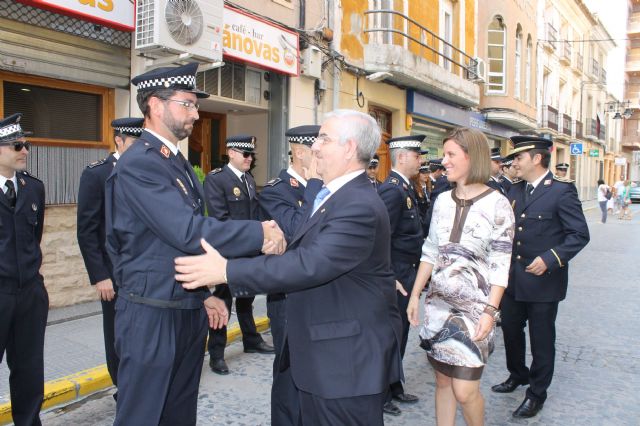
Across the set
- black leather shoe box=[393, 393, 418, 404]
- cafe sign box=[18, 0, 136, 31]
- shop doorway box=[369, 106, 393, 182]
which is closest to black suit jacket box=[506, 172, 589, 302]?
black leather shoe box=[393, 393, 418, 404]

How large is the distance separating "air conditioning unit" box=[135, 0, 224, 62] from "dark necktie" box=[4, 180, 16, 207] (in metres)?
3.96

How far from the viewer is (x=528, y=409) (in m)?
4.12

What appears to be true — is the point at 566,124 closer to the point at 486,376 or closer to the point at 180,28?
the point at 180,28

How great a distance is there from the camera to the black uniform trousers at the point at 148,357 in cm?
248

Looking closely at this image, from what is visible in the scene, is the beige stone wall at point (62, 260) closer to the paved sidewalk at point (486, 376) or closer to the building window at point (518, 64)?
the paved sidewalk at point (486, 376)

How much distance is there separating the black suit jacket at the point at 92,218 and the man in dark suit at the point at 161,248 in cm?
145

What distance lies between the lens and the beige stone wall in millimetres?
6656

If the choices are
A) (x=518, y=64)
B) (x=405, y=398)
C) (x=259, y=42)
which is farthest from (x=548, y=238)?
(x=518, y=64)

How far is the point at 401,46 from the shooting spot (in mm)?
13703

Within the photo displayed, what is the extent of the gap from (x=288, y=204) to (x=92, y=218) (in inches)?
58.0

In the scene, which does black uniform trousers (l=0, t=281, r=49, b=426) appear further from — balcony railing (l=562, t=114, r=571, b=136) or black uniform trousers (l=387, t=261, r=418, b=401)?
balcony railing (l=562, t=114, r=571, b=136)

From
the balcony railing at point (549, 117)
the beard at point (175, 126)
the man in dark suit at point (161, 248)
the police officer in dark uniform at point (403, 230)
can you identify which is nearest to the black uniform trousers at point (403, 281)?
the police officer in dark uniform at point (403, 230)

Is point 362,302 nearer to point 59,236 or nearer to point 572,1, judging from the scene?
point 59,236

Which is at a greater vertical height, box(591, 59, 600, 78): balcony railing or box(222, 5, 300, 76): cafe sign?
box(591, 59, 600, 78): balcony railing
